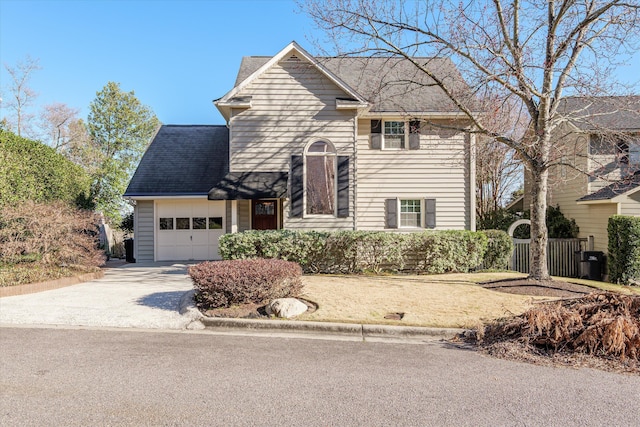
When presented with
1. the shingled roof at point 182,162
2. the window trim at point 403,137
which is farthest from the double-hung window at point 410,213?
the shingled roof at point 182,162

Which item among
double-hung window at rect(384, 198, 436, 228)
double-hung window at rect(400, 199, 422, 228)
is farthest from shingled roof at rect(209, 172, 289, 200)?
double-hung window at rect(400, 199, 422, 228)

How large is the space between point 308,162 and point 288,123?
147 cm

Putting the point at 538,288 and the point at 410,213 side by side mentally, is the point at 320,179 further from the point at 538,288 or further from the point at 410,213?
the point at 538,288

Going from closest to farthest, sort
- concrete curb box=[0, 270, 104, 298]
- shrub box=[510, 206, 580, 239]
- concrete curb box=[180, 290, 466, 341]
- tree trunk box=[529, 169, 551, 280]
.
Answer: concrete curb box=[180, 290, 466, 341]
concrete curb box=[0, 270, 104, 298]
tree trunk box=[529, 169, 551, 280]
shrub box=[510, 206, 580, 239]

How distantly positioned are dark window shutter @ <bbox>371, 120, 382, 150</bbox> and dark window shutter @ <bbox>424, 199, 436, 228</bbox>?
2.78 metres

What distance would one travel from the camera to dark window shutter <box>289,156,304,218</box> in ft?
41.8

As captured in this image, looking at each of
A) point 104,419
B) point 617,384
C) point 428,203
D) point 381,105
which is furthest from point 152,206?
point 617,384

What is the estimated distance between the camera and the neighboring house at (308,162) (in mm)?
12734

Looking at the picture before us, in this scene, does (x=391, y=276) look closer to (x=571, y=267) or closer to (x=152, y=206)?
(x=571, y=267)

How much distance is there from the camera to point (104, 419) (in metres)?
3.36

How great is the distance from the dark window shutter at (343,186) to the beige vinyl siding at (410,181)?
60.3 inches

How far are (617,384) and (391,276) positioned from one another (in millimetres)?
7073

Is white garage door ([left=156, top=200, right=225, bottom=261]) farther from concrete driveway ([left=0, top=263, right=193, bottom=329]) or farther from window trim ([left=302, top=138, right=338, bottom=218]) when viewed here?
concrete driveway ([left=0, top=263, right=193, bottom=329])

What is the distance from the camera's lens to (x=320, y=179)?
12930 millimetres
